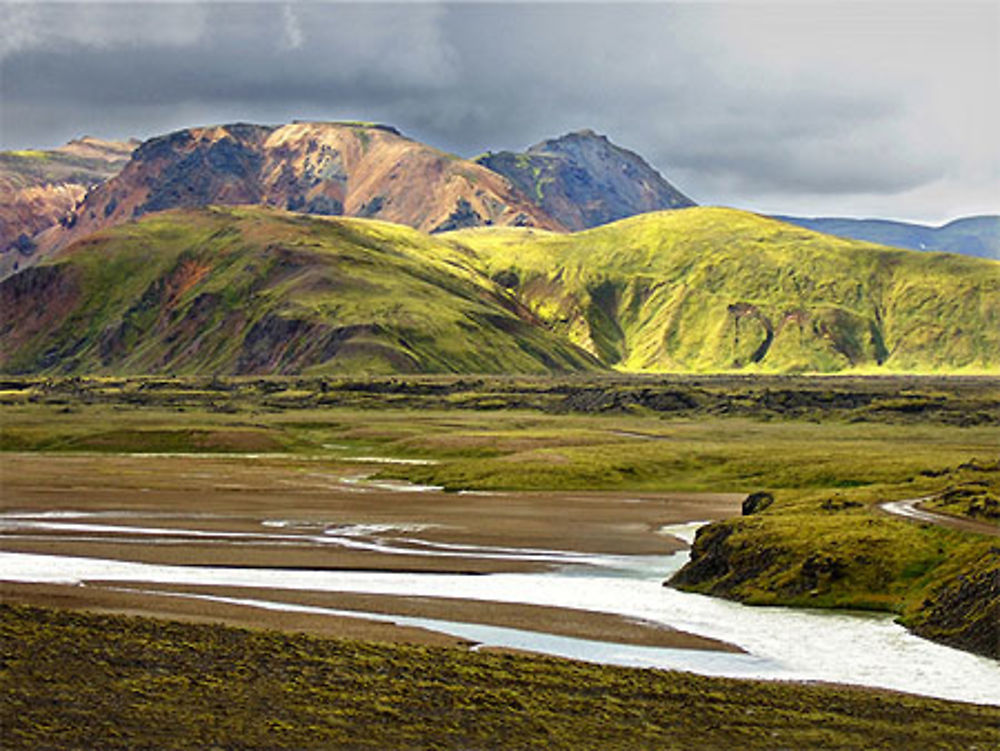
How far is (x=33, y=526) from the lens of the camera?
8062cm

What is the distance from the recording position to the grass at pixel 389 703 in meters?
32.9

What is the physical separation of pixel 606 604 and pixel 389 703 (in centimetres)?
2106

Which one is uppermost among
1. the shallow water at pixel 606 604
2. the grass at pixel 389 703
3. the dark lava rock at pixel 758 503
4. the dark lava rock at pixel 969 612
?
the dark lava rock at pixel 758 503

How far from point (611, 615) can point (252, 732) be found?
2322 centimetres

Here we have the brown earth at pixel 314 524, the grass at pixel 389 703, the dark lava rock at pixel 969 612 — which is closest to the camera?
the grass at pixel 389 703

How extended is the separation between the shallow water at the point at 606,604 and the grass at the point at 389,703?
351 cm

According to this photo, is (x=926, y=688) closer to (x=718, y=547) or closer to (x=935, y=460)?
(x=718, y=547)

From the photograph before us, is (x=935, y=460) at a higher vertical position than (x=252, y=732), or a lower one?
higher

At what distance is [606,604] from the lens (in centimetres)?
5594

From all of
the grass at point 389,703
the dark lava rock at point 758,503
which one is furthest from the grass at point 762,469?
the grass at point 389,703

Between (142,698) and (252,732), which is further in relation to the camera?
(142,698)

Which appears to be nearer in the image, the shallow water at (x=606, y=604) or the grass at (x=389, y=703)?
the grass at (x=389, y=703)

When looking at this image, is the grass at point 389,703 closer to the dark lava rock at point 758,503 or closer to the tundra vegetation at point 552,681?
the tundra vegetation at point 552,681

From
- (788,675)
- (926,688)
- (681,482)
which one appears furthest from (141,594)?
(681,482)
